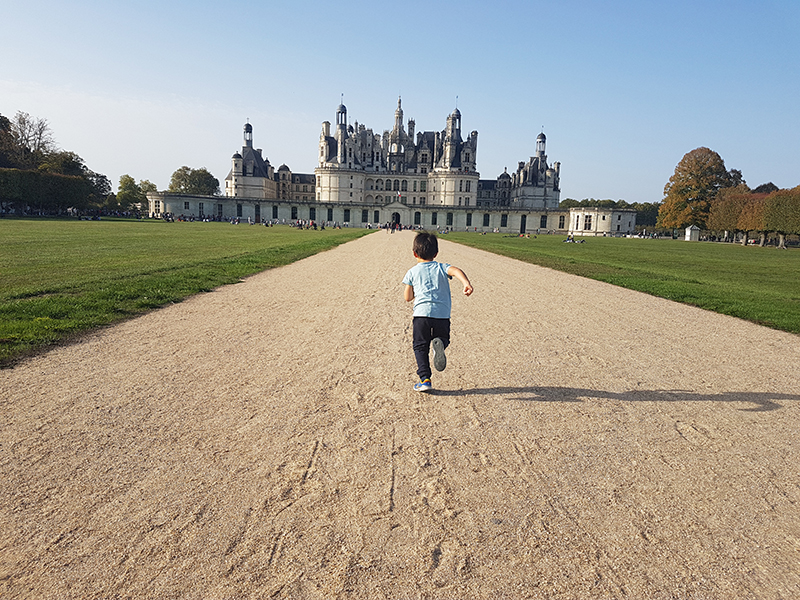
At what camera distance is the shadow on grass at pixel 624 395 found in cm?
458

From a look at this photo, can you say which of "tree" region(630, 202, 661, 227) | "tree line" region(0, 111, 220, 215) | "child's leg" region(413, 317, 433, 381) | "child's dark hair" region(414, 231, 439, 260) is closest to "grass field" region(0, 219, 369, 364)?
"child's leg" region(413, 317, 433, 381)

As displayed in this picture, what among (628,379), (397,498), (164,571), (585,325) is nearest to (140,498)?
(164,571)

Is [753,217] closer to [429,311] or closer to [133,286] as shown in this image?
[133,286]

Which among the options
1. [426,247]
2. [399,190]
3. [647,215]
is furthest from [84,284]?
[647,215]

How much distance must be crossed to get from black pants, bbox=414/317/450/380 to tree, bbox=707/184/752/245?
62621 mm

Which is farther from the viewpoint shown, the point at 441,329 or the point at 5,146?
the point at 5,146

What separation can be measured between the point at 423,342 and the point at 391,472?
1672 millimetres

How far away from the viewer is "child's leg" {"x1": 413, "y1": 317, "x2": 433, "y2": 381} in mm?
4613

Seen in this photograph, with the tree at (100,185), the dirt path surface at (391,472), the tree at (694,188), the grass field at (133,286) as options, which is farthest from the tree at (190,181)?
the dirt path surface at (391,472)

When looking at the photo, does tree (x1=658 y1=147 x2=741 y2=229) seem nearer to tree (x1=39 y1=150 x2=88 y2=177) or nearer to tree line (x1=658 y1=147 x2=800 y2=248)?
tree line (x1=658 y1=147 x2=800 y2=248)

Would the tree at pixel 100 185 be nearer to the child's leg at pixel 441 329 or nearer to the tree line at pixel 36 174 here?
the tree line at pixel 36 174

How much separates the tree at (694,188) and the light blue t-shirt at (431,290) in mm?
68874

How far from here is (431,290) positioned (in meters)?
4.65

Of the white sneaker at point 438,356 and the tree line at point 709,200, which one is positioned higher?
the tree line at point 709,200
